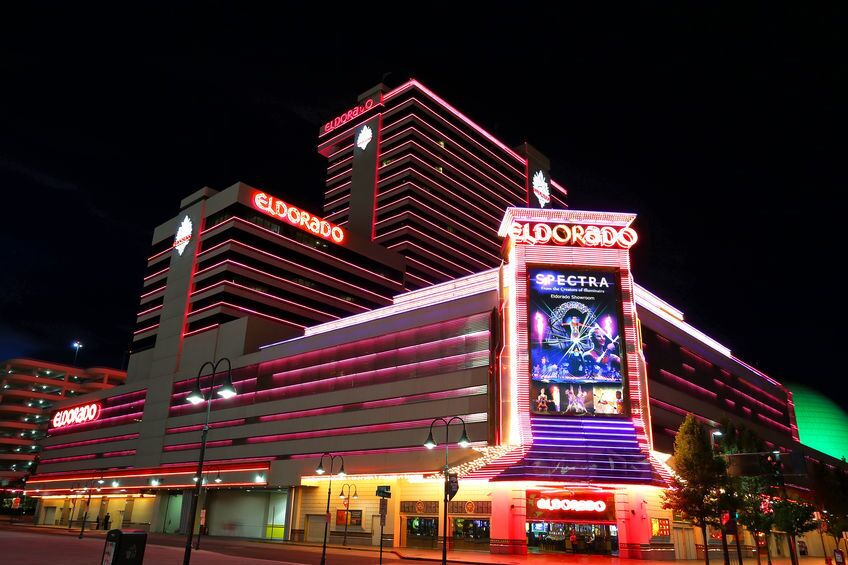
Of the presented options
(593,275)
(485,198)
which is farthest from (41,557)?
(485,198)

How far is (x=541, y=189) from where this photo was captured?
177 meters

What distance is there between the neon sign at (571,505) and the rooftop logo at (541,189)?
133m

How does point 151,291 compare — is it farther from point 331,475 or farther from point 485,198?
point 485,198

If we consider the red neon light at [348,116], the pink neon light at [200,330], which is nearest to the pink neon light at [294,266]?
the pink neon light at [200,330]

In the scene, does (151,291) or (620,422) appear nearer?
(620,422)

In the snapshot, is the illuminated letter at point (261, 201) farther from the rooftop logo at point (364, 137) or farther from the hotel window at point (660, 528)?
the hotel window at point (660, 528)

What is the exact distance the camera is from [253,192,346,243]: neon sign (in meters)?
97.6

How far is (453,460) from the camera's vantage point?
5256 centimetres

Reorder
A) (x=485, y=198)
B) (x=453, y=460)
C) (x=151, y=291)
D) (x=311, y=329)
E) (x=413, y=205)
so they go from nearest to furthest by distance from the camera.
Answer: (x=453, y=460)
(x=311, y=329)
(x=151, y=291)
(x=413, y=205)
(x=485, y=198)

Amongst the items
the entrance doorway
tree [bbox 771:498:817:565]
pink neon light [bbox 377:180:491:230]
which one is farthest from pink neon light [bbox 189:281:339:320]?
tree [bbox 771:498:817:565]

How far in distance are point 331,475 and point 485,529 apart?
14.9 meters

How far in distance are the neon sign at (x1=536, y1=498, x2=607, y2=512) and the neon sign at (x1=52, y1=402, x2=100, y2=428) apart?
262 ft

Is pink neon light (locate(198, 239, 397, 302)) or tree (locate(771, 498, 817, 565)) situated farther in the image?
pink neon light (locate(198, 239, 397, 302))

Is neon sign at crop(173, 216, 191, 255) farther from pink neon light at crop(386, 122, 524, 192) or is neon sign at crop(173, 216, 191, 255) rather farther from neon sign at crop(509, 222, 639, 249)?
neon sign at crop(509, 222, 639, 249)
